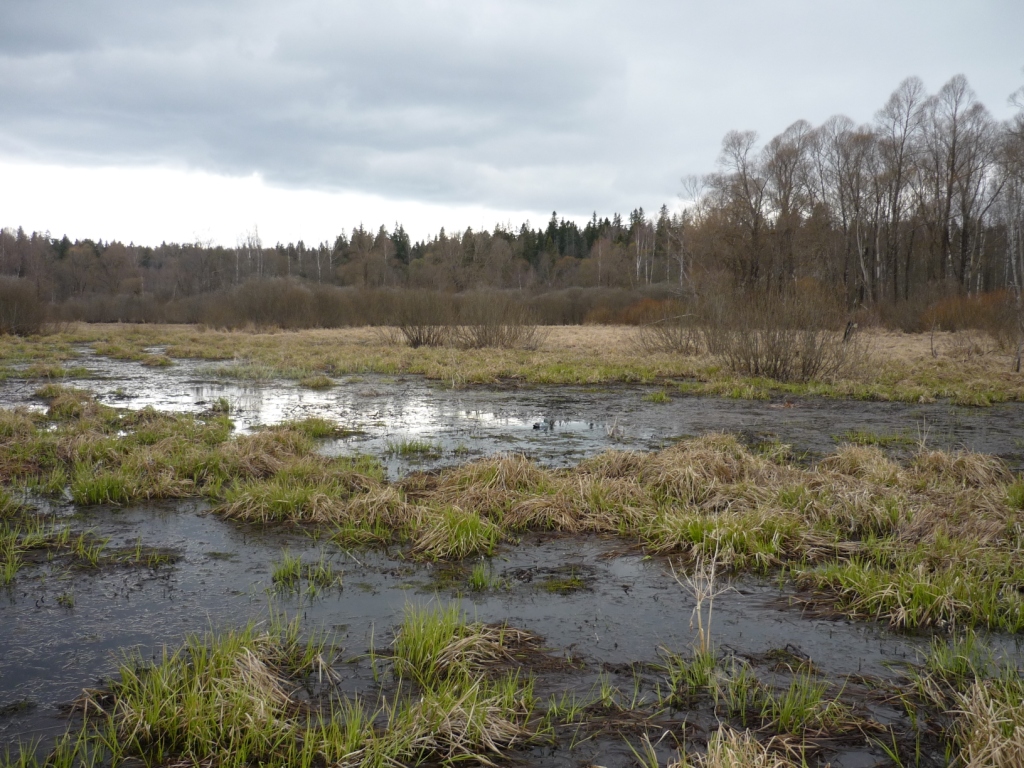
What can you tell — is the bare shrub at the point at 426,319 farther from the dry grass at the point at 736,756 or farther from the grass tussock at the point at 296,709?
the dry grass at the point at 736,756

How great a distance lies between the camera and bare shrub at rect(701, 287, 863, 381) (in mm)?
13562

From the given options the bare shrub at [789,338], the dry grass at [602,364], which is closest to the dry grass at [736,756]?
the dry grass at [602,364]

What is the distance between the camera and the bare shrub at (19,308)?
2484 centimetres

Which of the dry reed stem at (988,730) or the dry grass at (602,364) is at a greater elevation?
the dry grass at (602,364)

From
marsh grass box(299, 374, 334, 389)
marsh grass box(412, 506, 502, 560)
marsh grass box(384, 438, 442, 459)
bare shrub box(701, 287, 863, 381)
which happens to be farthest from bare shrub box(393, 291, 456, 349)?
marsh grass box(412, 506, 502, 560)

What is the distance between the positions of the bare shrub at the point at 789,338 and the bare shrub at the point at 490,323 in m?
7.68

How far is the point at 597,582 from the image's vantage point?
14.0 ft

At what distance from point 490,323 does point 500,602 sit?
57.5 feet

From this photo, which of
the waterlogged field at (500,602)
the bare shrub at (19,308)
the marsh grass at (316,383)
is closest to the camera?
the waterlogged field at (500,602)

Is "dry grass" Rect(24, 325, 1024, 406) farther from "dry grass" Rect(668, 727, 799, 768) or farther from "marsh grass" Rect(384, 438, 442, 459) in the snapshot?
"dry grass" Rect(668, 727, 799, 768)

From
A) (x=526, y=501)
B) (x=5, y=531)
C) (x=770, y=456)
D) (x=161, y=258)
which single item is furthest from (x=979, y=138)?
(x=161, y=258)

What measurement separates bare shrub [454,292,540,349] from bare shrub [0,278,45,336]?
16.4 meters

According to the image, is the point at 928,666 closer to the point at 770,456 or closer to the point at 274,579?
the point at 274,579

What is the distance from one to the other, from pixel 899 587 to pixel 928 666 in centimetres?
66
